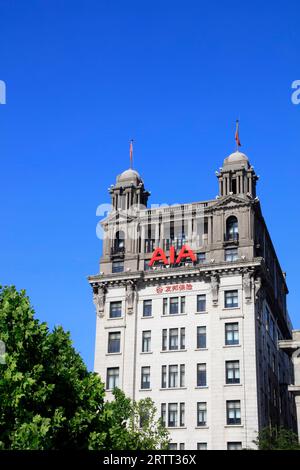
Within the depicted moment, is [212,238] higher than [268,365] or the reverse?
higher

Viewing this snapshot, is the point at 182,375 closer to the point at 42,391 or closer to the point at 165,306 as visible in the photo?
the point at 165,306

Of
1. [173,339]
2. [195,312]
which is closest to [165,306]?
[195,312]

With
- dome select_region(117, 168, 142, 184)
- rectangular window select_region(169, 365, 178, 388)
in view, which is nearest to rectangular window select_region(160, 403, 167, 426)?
rectangular window select_region(169, 365, 178, 388)

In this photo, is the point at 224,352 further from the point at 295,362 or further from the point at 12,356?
the point at 12,356

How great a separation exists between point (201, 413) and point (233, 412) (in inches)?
133

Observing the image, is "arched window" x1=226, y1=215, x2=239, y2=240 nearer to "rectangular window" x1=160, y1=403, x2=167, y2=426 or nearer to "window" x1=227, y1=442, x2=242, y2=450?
"rectangular window" x1=160, y1=403, x2=167, y2=426

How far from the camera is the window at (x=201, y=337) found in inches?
2987

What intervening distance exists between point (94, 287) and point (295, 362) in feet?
78.1

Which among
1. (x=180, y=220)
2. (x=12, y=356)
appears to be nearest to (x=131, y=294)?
(x=180, y=220)

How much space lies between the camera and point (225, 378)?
7319cm

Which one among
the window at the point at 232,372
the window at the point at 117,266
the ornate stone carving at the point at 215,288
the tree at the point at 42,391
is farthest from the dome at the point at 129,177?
the tree at the point at 42,391

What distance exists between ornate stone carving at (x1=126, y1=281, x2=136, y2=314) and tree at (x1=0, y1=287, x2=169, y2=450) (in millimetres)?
33000
